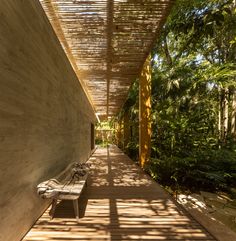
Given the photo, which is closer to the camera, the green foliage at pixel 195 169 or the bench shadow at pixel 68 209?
the bench shadow at pixel 68 209

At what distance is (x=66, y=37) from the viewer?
4.52m

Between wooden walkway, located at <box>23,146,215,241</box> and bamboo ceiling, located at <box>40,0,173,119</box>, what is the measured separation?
2978 millimetres

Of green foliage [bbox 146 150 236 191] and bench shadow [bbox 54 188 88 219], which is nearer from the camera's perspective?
bench shadow [bbox 54 188 88 219]

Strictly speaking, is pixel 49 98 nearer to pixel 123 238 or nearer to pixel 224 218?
pixel 123 238

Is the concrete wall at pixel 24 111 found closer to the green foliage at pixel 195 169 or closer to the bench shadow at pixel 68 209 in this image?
the bench shadow at pixel 68 209

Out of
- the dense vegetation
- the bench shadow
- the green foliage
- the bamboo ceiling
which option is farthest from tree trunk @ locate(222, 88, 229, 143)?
the bench shadow

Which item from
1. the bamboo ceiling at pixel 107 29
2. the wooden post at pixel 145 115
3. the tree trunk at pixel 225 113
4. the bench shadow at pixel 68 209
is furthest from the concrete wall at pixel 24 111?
the tree trunk at pixel 225 113

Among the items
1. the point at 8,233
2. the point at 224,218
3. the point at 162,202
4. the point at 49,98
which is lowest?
the point at 224,218

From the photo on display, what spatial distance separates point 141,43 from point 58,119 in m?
2.23

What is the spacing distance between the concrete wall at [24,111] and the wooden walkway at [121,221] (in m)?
0.34

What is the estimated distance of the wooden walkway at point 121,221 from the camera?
2617mm

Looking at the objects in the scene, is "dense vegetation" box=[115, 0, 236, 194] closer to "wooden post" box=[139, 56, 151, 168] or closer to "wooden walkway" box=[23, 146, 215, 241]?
"wooden post" box=[139, 56, 151, 168]

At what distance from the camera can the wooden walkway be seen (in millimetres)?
2617

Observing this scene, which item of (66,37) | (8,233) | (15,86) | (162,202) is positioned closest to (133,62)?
(66,37)
